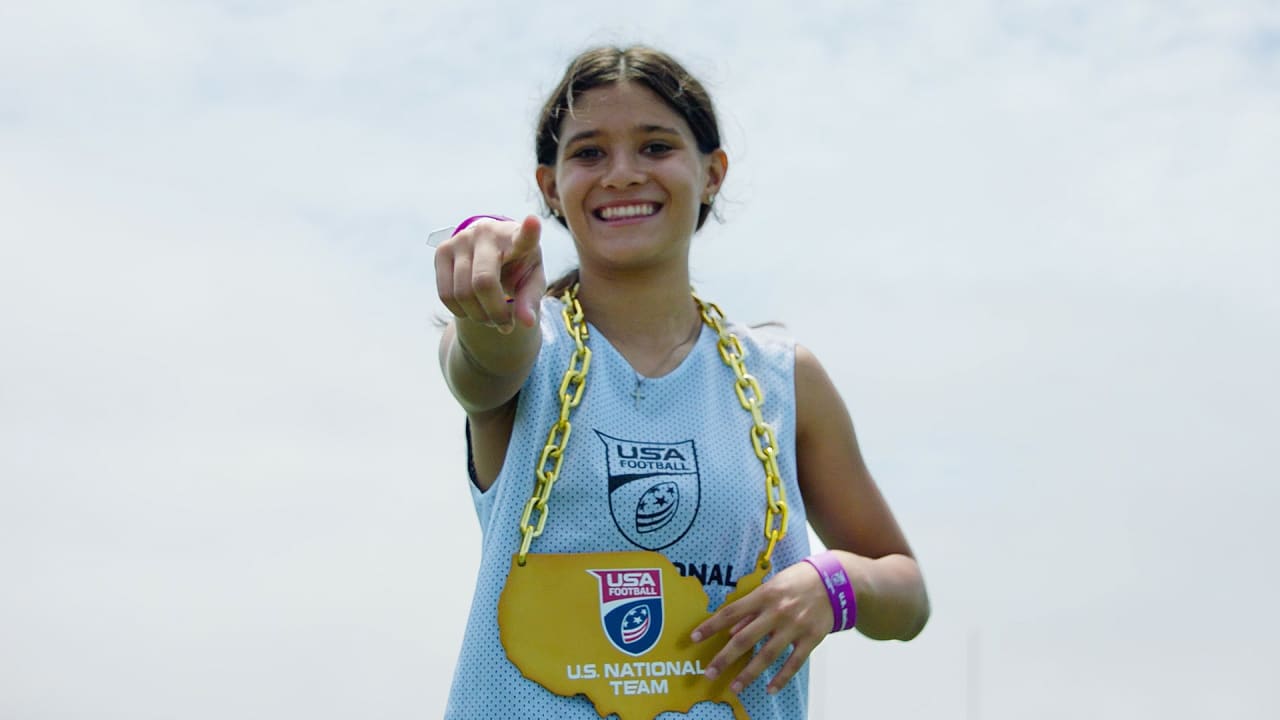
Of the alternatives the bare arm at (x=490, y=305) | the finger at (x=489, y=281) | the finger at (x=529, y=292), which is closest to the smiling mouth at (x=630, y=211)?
the bare arm at (x=490, y=305)

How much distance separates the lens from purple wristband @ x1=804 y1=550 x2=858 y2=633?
120 inches

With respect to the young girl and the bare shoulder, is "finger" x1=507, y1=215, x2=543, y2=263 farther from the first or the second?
the bare shoulder

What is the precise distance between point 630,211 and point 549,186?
382 mm

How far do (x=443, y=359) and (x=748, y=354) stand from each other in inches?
32.3

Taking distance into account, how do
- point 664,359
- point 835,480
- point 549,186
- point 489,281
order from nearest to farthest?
point 489,281, point 664,359, point 835,480, point 549,186

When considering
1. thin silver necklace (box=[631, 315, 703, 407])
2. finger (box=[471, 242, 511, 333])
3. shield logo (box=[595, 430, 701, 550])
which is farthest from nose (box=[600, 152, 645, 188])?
finger (box=[471, 242, 511, 333])

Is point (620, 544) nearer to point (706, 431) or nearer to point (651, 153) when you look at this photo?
point (706, 431)

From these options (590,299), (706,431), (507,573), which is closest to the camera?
(507,573)

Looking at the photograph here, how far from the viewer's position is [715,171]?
363 centimetres

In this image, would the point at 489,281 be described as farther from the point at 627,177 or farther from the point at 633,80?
the point at 633,80

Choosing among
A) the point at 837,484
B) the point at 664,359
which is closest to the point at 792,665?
the point at 837,484

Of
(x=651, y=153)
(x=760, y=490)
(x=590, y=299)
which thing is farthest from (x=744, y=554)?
(x=651, y=153)

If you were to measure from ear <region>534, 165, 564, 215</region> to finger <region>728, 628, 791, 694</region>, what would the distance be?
127 centimetres

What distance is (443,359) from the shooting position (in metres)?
3.04
